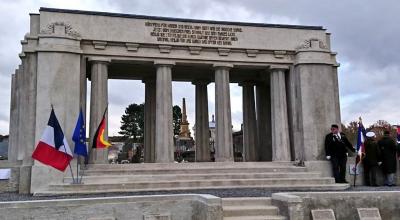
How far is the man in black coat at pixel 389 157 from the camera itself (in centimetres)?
1747

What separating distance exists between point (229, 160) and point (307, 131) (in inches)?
150

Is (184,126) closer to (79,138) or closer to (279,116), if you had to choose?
(279,116)

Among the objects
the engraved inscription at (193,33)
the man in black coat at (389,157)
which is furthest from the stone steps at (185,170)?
the engraved inscription at (193,33)

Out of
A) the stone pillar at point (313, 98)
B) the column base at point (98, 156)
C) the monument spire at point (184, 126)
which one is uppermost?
the monument spire at point (184, 126)

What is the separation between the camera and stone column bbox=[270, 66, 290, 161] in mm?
20734

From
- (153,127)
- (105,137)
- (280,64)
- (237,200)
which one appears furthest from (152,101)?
(237,200)

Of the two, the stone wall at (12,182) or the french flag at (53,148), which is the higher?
the french flag at (53,148)

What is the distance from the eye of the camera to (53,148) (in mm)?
14898

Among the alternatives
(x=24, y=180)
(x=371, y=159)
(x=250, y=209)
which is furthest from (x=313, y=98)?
(x=24, y=180)

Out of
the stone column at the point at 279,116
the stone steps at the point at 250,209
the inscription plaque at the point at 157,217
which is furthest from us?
the stone column at the point at 279,116

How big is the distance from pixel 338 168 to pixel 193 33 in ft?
28.7

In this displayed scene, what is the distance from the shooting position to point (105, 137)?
1844 centimetres

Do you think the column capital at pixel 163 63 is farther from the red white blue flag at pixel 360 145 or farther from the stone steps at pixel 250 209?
the stone steps at pixel 250 209

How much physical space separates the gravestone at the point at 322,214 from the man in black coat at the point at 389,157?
827 centimetres
